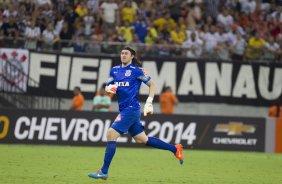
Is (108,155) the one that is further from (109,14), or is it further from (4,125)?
(109,14)

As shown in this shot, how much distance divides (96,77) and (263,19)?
7641 millimetres

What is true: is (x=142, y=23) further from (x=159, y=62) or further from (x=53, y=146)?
(x=53, y=146)

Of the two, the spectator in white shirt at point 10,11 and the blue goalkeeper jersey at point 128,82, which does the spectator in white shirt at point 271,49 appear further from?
the blue goalkeeper jersey at point 128,82

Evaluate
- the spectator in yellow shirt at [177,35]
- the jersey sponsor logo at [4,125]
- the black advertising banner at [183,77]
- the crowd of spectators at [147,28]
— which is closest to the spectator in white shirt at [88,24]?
the crowd of spectators at [147,28]

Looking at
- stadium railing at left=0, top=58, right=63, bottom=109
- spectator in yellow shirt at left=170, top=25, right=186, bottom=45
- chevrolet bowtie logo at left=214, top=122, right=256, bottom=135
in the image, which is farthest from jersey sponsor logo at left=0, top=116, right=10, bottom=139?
spectator in yellow shirt at left=170, top=25, right=186, bottom=45

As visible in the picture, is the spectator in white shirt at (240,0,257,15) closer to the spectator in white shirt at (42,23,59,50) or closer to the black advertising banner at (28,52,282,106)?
the black advertising banner at (28,52,282,106)

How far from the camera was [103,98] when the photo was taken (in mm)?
23359

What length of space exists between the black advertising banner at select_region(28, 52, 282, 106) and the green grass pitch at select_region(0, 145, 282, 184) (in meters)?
4.10

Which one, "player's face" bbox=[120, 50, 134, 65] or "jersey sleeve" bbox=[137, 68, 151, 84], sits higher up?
"player's face" bbox=[120, 50, 134, 65]

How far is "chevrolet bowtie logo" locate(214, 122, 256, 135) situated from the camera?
907 inches

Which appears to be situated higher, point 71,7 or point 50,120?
point 71,7

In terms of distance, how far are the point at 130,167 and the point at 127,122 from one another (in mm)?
3045

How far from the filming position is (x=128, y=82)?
12.2 meters

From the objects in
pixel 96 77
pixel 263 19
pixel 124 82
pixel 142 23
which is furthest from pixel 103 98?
pixel 124 82
